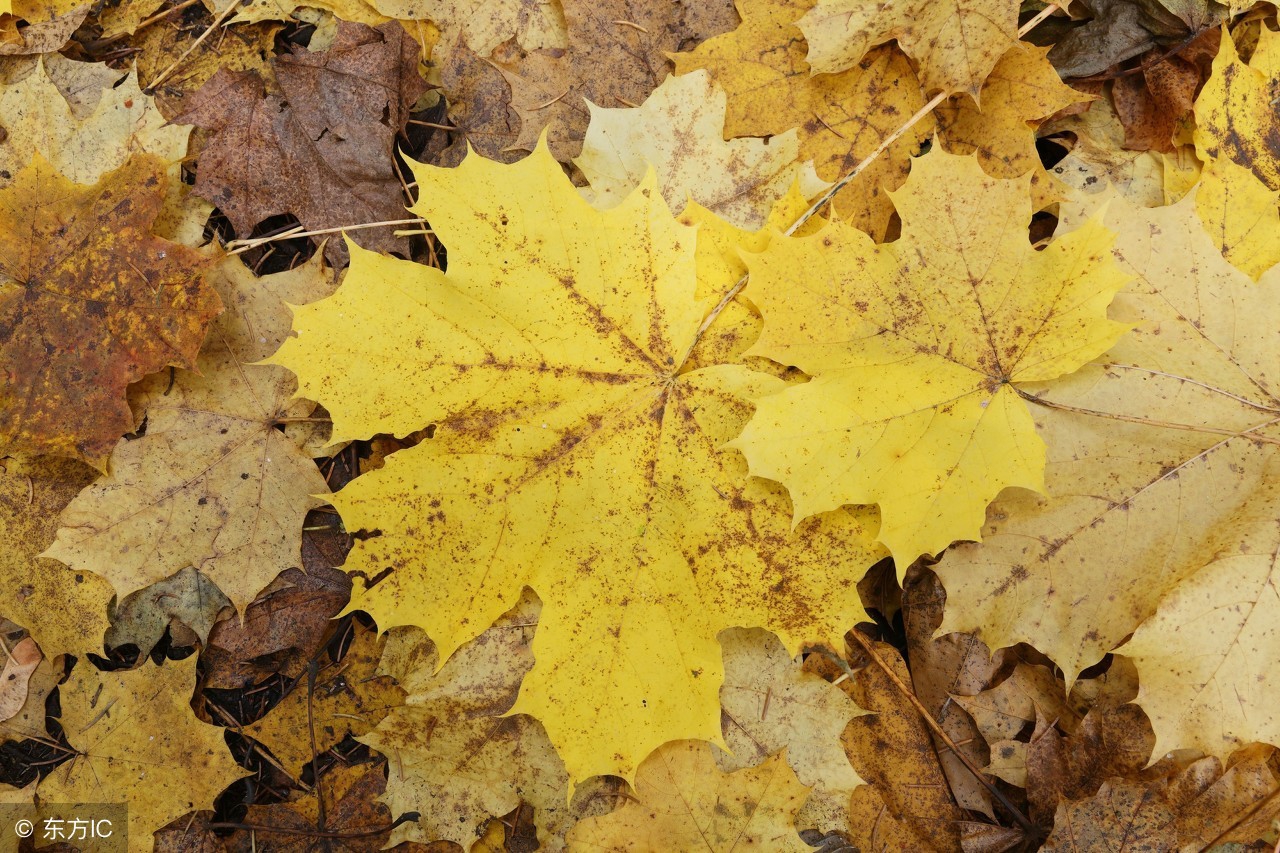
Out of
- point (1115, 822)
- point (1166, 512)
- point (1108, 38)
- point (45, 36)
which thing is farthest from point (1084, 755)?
point (45, 36)

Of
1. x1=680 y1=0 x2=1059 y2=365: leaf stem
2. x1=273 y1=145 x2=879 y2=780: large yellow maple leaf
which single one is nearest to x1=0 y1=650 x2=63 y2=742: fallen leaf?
x1=273 y1=145 x2=879 y2=780: large yellow maple leaf

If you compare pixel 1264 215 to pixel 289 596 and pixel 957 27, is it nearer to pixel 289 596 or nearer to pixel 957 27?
pixel 957 27

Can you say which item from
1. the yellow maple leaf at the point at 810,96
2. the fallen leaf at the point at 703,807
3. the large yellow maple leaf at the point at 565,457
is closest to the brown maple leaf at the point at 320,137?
the large yellow maple leaf at the point at 565,457

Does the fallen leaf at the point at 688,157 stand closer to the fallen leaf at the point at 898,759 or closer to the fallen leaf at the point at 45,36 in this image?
the fallen leaf at the point at 898,759

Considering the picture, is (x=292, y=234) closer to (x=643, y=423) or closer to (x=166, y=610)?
(x=166, y=610)

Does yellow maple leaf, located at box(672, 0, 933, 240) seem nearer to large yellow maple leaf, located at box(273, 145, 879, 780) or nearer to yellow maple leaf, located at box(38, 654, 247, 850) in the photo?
large yellow maple leaf, located at box(273, 145, 879, 780)

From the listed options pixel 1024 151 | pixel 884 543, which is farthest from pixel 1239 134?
pixel 884 543
